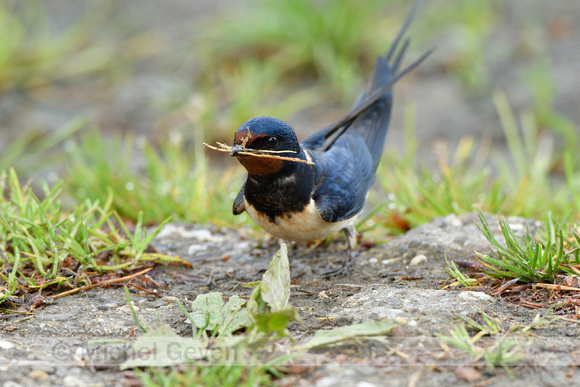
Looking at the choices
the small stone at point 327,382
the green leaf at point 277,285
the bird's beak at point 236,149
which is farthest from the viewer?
the bird's beak at point 236,149

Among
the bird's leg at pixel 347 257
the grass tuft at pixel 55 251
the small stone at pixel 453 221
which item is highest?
the grass tuft at pixel 55 251

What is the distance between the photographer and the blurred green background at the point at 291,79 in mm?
6195

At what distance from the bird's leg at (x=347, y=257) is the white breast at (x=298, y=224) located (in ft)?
0.77

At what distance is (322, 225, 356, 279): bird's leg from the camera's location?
134 inches

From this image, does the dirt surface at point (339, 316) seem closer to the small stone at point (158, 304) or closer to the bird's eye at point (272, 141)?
the small stone at point (158, 304)

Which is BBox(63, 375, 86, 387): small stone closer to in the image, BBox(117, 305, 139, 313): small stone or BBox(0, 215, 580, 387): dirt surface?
BBox(0, 215, 580, 387): dirt surface

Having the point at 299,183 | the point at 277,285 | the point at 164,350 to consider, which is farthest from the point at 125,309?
the point at 299,183

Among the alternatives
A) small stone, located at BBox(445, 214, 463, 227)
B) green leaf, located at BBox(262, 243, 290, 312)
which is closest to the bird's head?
green leaf, located at BBox(262, 243, 290, 312)

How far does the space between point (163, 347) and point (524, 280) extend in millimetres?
1661

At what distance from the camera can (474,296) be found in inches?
109

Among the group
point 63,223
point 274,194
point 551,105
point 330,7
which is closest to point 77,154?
point 63,223

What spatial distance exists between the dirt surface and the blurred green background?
184 centimetres

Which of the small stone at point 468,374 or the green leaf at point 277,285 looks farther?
the green leaf at point 277,285

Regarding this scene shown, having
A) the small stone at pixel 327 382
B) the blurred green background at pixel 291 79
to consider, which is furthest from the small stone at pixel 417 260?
the blurred green background at pixel 291 79
